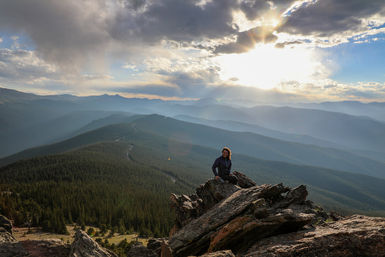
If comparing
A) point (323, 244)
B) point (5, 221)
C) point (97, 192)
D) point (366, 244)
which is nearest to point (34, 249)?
point (5, 221)

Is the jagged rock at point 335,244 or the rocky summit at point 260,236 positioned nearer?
the jagged rock at point 335,244

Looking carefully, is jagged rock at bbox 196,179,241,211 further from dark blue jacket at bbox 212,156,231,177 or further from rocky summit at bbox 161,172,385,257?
dark blue jacket at bbox 212,156,231,177

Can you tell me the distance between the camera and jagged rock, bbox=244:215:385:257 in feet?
42.8

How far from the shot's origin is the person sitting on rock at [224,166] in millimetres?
23781

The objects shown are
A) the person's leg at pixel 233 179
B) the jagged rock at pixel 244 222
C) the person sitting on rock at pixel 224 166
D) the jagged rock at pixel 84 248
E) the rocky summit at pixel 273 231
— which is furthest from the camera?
the person's leg at pixel 233 179

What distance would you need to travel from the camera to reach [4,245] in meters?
17.7

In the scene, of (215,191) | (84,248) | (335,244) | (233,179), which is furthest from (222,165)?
(84,248)

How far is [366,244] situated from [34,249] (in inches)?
1104

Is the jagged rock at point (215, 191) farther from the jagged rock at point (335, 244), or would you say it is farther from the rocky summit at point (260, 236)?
the jagged rock at point (335, 244)

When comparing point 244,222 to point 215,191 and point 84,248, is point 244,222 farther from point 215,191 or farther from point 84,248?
point 84,248

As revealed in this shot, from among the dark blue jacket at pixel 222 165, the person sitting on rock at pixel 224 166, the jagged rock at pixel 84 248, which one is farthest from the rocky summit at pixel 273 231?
the jagged rock at pixel 84 248

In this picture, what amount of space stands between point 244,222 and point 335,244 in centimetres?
658

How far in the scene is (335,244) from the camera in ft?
44.6

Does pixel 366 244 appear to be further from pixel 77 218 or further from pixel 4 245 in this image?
pixel 77 218
